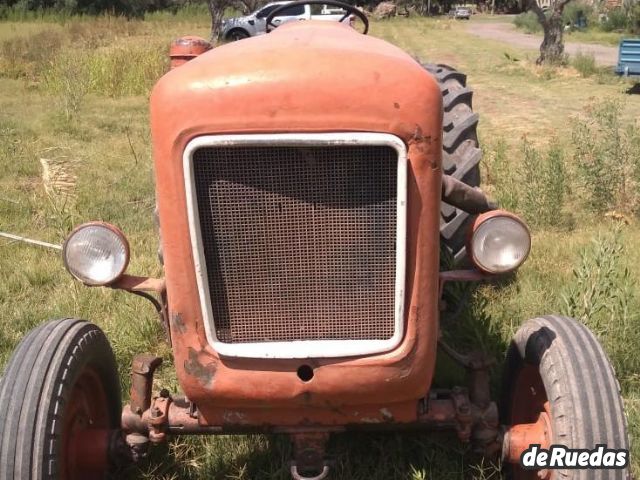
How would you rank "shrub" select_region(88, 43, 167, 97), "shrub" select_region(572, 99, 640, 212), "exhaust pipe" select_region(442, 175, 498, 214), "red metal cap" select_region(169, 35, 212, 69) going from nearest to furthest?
"exhaust pipe" select_region(442, 175, 498, 214) < "red metal cap" select_region(169, 35, 212, 69) < "shrub" select_region(572, 99, 640, 212) < "shrub" select_region(88, 43, 167, 97)

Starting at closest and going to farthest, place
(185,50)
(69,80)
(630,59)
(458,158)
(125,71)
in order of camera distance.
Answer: (185,50), (458,158), (69,80), (125,71), (630,59)

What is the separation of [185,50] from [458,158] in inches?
57.0

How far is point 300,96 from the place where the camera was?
6.08ft

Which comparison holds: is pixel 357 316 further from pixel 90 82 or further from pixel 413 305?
pixel 90 82

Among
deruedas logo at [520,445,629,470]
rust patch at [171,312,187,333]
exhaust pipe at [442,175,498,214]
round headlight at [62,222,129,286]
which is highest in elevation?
exhaust pipe at [442,175,498,214]

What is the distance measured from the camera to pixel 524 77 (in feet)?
48.3

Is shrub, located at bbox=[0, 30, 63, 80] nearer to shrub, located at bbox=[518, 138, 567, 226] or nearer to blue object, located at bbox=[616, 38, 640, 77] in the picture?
blue object, located at bbox=[616, 38, 640, 77]

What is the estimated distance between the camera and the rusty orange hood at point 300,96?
6.09 feet

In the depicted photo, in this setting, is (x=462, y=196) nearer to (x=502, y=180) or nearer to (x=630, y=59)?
(x=502, y=180)

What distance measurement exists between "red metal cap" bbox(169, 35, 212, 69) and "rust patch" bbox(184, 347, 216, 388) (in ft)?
5.00

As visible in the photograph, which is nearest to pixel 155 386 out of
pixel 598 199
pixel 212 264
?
pixel 212 264

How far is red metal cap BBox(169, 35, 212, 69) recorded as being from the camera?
3.14 m

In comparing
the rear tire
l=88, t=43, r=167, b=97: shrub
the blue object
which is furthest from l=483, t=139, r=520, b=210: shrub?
the blue object

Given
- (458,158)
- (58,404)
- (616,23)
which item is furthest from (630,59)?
(616,23)
